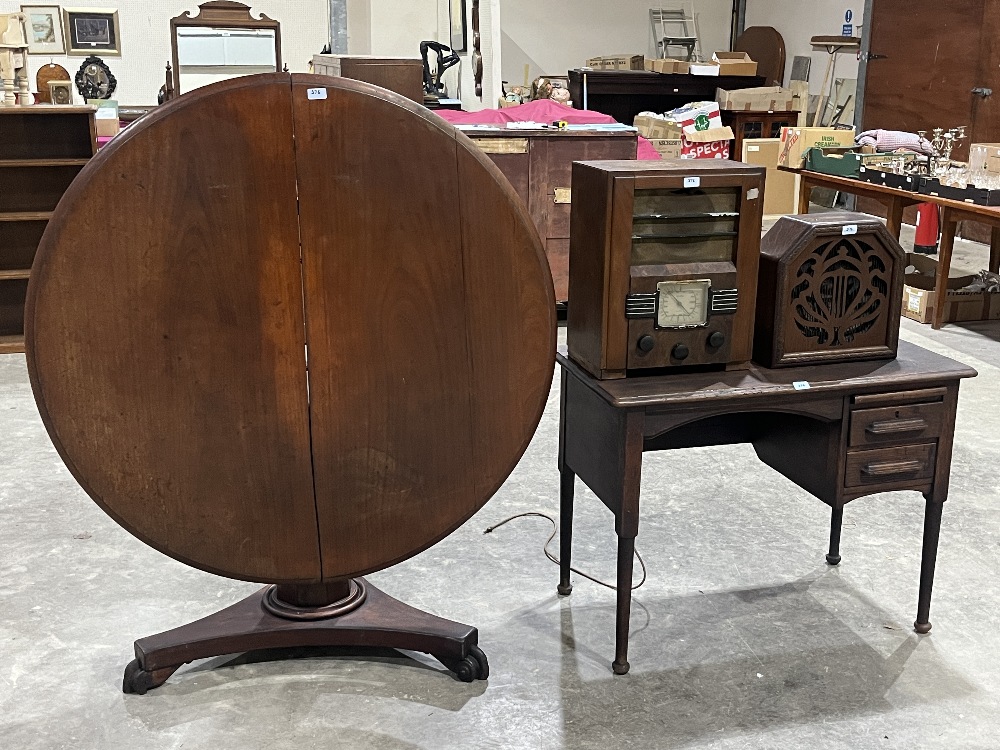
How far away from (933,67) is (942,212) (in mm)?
3544

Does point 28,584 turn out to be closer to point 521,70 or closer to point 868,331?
point 868,331

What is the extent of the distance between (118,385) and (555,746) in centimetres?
112

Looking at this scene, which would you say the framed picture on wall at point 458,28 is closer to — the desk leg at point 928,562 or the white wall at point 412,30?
the white wall at point 412,30

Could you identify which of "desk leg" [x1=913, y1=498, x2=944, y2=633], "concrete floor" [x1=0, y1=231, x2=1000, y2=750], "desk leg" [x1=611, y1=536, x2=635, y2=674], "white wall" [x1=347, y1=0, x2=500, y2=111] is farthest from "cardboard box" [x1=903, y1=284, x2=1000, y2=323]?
"desk leg" [x1=611, y1=536, x2=635, y2=674]

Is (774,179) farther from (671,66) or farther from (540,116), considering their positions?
(540,116)

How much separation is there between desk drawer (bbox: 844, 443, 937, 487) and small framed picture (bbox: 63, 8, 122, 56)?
8.31 meters

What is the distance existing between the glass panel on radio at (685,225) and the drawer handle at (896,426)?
1.60 ft

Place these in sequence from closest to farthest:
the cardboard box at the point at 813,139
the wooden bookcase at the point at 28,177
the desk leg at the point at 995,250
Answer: the wooden bookcase at the point at 28,177, the desk leg at the point at 995,250, the cardboard box at the point at 813,139

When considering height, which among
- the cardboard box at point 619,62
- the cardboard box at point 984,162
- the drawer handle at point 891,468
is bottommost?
the drawer handle at point 891,468

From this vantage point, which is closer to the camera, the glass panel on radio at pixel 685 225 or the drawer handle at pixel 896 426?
the glass panel on radio at pixel 685 225

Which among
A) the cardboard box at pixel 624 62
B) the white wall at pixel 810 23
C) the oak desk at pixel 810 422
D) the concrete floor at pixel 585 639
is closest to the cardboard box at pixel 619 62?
the cardboard box at pixel 624 62

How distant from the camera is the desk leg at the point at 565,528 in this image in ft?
8.64

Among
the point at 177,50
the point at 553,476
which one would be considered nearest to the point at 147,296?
the point at 553,476

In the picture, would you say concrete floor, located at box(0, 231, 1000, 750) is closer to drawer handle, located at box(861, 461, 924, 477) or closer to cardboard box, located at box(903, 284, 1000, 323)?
drawer handle, located at box(861, 461, 924, 477)
